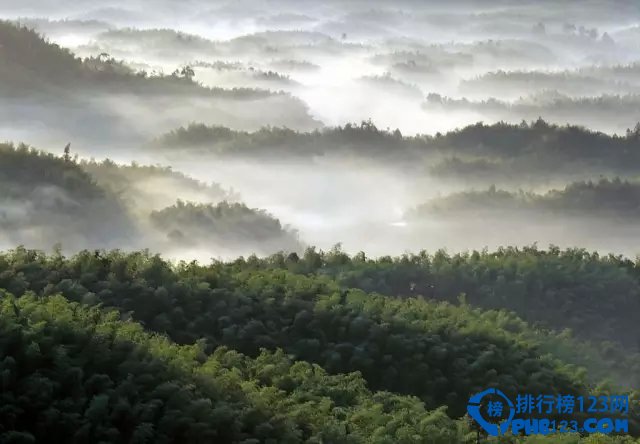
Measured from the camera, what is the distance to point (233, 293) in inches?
2648

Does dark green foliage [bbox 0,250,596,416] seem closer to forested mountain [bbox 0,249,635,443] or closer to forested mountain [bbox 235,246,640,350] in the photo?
forested mountain [bbox 0,249,635,443]

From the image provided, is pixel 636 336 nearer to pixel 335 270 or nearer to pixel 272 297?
pixel 335 270

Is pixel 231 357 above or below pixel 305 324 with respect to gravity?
below

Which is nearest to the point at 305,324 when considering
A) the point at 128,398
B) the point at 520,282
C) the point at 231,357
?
the point at 231,357

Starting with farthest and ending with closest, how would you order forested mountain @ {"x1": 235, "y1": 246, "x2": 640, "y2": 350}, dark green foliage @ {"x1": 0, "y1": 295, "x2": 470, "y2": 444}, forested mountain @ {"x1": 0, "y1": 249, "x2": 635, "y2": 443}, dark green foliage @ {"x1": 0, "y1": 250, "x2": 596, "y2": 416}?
forested mountain @ {"x1": 235, "y1": 246, "x2": 640, "y2": 350} → dark green foliage @ {"x1": 0, "y1": 250, "x2": 596, "y2": 416} → forested mountain @ {"x1": 0, "y1": 249, "x2": 635, "y2": 443} → dark green foliage @ {"x1": 0, "y1": 295, "x2": 470, "y2": 444}

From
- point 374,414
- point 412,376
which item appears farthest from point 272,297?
point 374,414

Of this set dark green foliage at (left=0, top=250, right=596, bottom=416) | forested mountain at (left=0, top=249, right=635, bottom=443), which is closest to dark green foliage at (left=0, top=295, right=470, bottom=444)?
forested mountain at (left=0, top=249, right=635, bottom=443)

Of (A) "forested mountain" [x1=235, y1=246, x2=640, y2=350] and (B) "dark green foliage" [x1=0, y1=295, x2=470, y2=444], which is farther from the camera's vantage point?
(A) "forested mountain" [x1=235, y1=246, x2=640, y2=350]

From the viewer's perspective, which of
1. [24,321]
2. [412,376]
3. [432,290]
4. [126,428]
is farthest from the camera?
[432,290]

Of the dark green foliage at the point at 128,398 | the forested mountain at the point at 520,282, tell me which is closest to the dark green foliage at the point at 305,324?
the dark green foliage at the point at 128,398

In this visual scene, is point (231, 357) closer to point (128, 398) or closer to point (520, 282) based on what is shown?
point (128, 398)

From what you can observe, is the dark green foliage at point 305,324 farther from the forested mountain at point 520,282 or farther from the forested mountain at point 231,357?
the forested mountain at point 520,282

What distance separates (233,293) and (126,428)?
3252cm

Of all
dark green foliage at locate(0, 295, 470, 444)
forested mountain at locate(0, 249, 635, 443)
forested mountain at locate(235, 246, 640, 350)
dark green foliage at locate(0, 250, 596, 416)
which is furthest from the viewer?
forested mountain at locate(235, 246, 640, 350)
